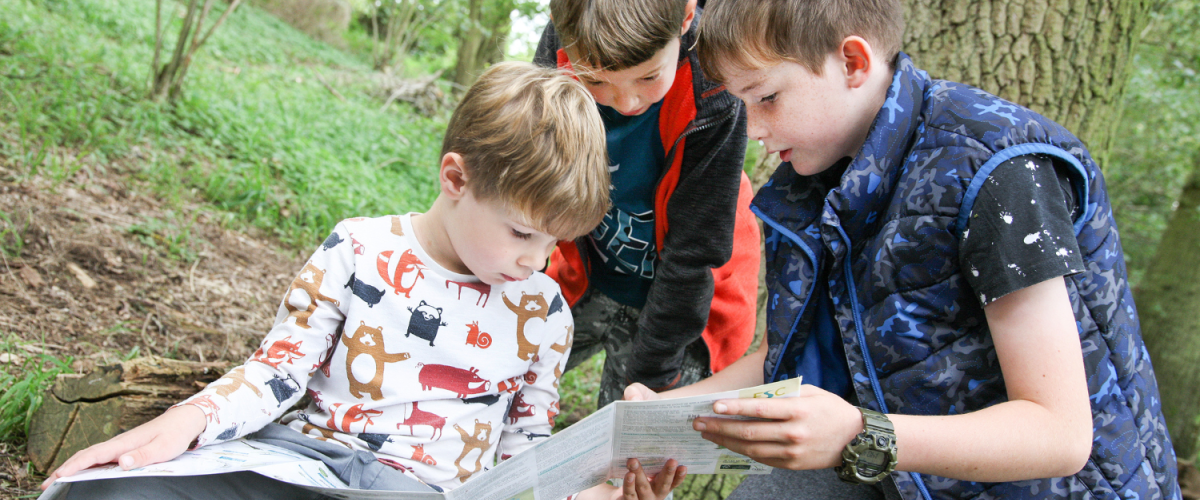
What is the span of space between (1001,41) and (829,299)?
155 centimetres

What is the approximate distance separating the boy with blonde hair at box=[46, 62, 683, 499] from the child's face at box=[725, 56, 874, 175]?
1.18ft

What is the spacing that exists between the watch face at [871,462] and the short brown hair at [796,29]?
29.3 inches

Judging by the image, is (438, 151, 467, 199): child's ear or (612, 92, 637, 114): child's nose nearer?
(438, 151, 467, 199): child's ear

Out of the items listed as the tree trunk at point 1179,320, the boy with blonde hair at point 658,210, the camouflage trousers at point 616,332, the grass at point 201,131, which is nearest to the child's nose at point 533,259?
the boy with blonde hair at point 658,210

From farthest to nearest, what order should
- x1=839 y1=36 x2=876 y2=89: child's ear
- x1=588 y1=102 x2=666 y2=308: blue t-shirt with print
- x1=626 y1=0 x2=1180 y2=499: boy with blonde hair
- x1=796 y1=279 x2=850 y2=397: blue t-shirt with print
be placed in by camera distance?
x1=588 y1=102 x2=666 y2=308: blue t-shirt with print → x1=796 y1=279 x2=850 y2=397: blue t-shirt with print → x1=839 y1=36 x2=876 y2=89: child's ear → x1=626 y1=0 x2=1180 y2=499: boy with blonde hair

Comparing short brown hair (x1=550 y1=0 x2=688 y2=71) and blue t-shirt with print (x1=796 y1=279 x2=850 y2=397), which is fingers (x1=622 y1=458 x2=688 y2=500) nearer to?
blue t-shirt with print (x1=796 y1=279 x2=850 y2=397)

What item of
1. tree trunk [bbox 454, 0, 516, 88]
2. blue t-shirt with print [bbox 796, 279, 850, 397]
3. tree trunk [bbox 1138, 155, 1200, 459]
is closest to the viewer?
blue t-shirt with print [bbox 796, 279, 850, 397]

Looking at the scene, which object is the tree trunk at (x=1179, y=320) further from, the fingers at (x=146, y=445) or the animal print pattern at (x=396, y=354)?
the fingers at (x=146, y=445)

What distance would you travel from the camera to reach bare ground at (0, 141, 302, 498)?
2.21 meters

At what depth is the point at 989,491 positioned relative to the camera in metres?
1.31

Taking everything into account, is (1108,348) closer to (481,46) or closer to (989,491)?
(989,491)

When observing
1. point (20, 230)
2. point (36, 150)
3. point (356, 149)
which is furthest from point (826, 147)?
point (356, 149)

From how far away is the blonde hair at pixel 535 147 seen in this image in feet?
4.86

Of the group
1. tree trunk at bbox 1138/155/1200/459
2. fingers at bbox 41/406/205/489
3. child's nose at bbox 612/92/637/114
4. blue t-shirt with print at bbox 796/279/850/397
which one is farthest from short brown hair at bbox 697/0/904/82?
tree trunk at bbox 1138/155/1200/459
